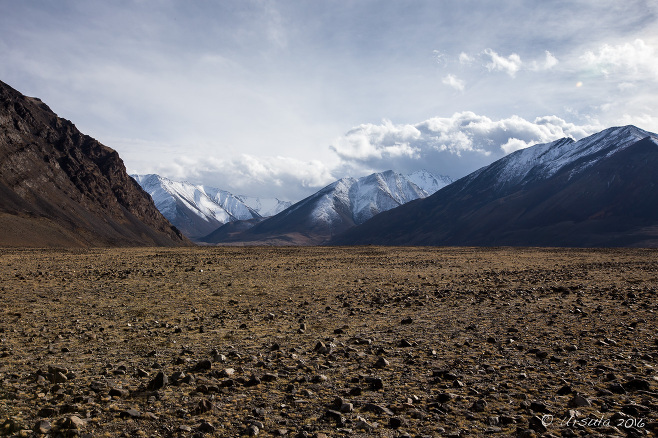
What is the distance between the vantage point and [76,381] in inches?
298

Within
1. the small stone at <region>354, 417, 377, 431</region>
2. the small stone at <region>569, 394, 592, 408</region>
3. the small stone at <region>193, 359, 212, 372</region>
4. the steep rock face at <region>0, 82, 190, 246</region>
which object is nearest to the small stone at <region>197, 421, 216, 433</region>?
the small stone at <region>354, 417, 377, 431</region>

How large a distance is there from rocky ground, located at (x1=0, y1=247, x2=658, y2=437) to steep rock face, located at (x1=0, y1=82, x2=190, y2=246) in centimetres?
10144

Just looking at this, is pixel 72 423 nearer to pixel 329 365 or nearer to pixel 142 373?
pixel 142 373

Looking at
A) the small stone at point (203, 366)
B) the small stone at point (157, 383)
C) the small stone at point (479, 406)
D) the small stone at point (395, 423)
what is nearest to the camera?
the small stone at point (395, 423)

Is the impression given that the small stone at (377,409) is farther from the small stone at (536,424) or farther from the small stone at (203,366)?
the small stone at (203,366)

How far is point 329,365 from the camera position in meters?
8.63

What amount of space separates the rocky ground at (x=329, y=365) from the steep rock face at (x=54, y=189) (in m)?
101

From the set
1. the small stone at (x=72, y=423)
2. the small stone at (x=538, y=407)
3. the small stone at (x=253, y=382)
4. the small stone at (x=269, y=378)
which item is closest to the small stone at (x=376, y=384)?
the small stone at (x=269, y=378)

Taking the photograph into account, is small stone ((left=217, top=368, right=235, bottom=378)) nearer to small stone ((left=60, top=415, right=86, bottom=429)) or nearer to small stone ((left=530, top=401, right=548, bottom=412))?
small stone ((left=60, top=415, right=86, bottom=429))

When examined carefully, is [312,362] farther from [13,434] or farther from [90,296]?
[90,296]

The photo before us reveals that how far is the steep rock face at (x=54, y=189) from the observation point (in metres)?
115

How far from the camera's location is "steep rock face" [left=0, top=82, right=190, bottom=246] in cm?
11512

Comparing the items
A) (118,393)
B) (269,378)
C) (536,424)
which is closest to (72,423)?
(118,393)

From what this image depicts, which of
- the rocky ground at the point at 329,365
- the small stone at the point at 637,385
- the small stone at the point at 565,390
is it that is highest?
the small stone at the point at 637,385
